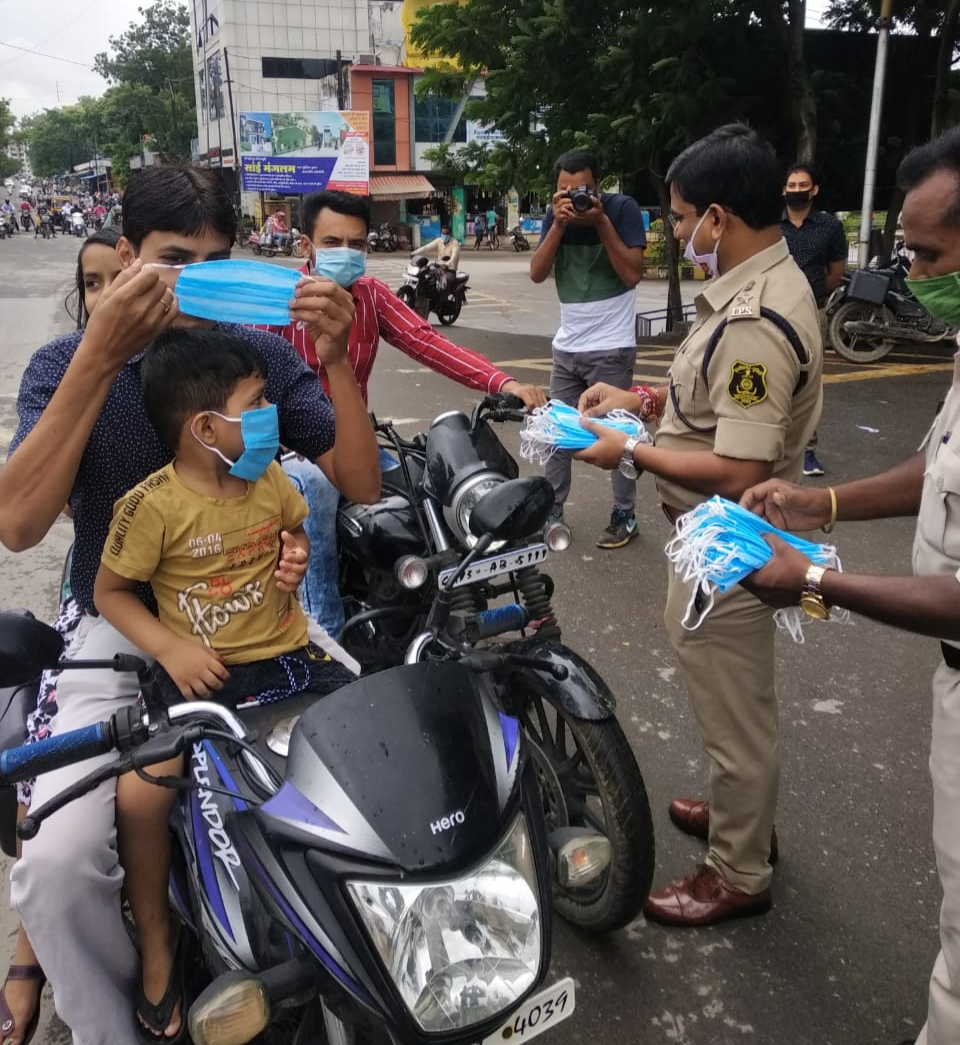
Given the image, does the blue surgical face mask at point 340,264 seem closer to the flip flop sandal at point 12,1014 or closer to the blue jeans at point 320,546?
the blue jeans at point 320,546

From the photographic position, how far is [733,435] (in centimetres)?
195

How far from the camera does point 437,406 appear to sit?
8.12 meters

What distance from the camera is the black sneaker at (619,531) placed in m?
4.91

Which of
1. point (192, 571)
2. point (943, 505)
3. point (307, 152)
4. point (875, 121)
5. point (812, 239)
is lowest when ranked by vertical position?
point (192, 571)

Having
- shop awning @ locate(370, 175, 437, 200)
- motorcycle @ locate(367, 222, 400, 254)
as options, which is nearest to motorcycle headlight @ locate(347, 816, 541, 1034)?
motorcycle @ locate(367, 222, 400, 254)

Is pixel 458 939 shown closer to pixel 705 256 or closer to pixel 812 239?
pixel 705 256

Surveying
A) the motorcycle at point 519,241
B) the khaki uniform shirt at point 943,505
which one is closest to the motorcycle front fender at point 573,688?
the khaki uniform shirt at point 943,505

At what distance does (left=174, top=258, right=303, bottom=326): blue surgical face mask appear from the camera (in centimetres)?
182

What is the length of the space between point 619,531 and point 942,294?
11.1 feet

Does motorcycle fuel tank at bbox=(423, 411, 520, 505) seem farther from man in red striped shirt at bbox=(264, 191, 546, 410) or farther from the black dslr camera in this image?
the black dslr camera

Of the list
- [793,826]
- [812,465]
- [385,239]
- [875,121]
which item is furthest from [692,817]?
[385,239]

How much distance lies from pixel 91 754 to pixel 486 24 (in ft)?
30.6

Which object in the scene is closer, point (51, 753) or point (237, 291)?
point (51, 753)

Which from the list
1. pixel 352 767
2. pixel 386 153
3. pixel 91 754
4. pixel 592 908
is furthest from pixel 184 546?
pixel 386 153
